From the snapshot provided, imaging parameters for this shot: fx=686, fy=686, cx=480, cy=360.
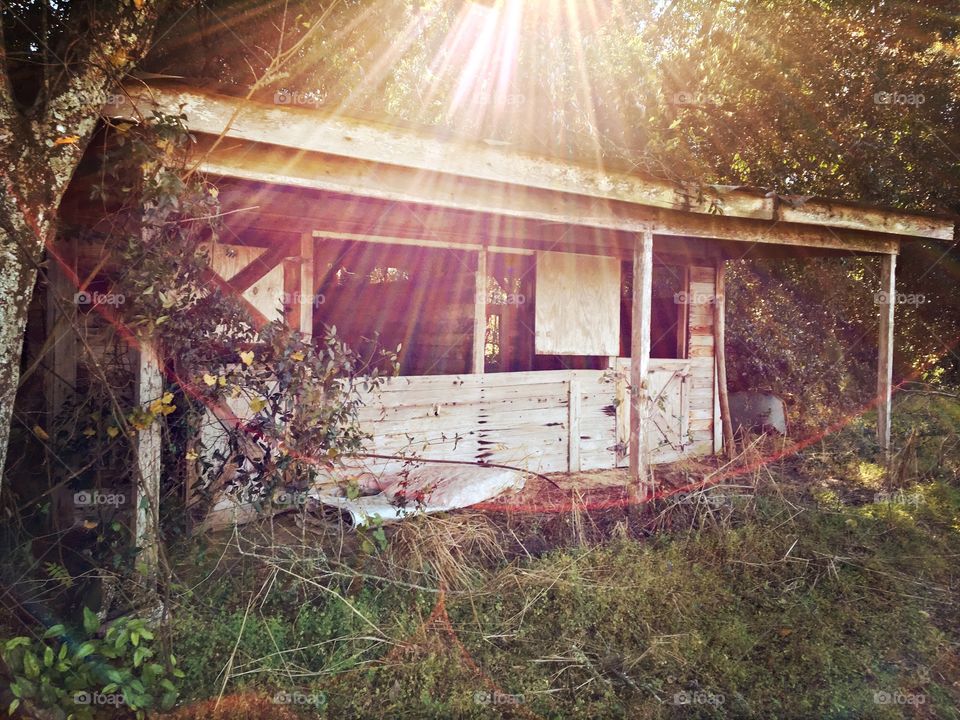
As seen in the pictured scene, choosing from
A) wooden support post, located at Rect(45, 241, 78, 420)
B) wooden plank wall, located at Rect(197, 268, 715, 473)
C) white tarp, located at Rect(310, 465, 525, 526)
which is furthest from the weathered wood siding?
wooden support post, located at Rect(45, 241, 78, 420)

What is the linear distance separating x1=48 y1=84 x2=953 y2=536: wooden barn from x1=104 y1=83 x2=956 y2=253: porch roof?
0.04 ft

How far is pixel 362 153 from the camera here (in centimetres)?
411

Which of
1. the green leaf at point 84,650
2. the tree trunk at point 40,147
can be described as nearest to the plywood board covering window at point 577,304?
the tree trunk at point 40,147

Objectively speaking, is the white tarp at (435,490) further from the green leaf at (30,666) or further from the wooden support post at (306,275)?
the green leaf at (30,666)

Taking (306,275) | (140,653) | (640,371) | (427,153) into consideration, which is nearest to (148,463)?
(140,653)

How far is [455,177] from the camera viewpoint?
4.88 meters

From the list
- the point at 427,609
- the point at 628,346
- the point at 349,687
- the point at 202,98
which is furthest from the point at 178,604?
the point at 628,346

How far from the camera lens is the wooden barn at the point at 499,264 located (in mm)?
4191

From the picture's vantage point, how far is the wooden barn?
4.19 m

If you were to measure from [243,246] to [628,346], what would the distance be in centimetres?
566

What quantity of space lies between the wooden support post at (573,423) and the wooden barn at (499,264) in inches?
0.6

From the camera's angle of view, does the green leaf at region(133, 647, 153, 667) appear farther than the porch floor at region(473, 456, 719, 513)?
No

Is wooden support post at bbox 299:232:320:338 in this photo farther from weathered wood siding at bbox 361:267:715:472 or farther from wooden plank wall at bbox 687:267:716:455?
wooden plank wall at bbox 687:267:716:455

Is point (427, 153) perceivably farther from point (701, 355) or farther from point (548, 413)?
Answer: point (701, 355)
